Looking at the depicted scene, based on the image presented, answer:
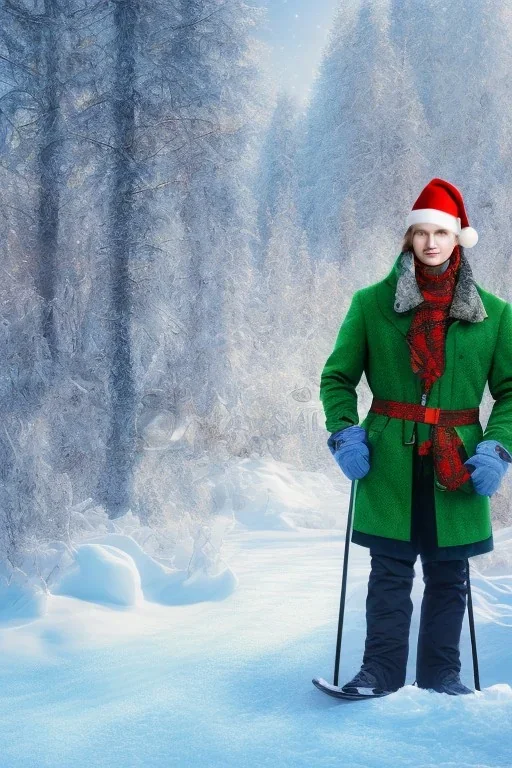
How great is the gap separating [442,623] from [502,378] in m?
1.05

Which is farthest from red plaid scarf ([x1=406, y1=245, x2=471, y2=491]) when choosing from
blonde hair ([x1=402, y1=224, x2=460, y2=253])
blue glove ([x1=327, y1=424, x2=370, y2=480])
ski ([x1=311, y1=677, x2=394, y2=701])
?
ski ([x1=311, y1=677, x2=394, y2=701])

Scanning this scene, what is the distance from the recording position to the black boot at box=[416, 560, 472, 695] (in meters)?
3.30

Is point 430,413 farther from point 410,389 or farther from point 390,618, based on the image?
point 390,618

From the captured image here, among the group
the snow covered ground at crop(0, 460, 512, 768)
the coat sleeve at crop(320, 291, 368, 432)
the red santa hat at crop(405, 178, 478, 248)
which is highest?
the red santa hat at crop(405, 178, 478, 248)

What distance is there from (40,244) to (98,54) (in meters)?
A: 1.89

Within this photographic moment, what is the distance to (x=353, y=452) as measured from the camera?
321cm

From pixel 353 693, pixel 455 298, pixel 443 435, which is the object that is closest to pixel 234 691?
pixel 353 693

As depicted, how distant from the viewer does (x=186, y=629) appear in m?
4.33

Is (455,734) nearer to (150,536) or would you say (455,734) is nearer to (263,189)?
(150,536)

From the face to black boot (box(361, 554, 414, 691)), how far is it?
4.14ft

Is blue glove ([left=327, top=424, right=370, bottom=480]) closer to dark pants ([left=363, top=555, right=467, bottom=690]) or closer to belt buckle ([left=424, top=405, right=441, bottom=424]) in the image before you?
belt buckle ([left=424, top=405, right=441, bottom=424])

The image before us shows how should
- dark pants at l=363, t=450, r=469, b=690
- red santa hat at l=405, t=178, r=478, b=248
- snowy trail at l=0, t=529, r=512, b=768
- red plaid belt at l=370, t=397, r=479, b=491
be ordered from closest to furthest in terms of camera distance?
snowy trail at l=0, t=529, r=512, b=768 → red plaid belt at l=370, t=397, r=479, b=491 → dark pants at l=363, t=450, r=469, b=690 → red santa hat at l=405, t=178, r=478, b=248

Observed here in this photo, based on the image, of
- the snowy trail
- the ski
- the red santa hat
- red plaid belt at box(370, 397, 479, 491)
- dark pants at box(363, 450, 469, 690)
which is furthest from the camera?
the red santa hat

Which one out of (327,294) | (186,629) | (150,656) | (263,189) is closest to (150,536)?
(186,629)
